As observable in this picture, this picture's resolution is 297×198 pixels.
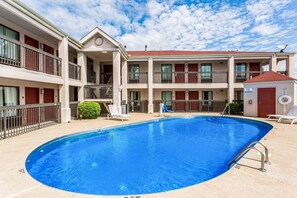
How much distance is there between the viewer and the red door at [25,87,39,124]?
10.9 m

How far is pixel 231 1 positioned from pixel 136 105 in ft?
48.4

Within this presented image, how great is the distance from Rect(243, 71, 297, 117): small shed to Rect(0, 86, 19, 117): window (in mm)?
18796

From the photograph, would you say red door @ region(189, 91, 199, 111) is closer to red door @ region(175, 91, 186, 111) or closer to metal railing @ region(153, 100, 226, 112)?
metal railing @ region(153, 100, 226, 112)

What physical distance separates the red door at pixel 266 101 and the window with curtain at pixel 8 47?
1917cm

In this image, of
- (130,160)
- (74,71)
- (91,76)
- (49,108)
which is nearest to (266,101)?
(130,160)

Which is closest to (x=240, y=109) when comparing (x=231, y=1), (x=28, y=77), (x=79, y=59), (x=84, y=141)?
(x=231, y=1)

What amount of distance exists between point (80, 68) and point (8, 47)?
5956 mm

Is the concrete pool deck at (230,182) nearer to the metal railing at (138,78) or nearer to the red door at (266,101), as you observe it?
the red door at (266,101)

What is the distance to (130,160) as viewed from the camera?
6.04 metres

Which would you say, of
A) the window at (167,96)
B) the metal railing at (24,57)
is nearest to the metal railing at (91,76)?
the metal railing at (24,57)

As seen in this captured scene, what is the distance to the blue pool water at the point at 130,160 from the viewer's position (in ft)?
14.3

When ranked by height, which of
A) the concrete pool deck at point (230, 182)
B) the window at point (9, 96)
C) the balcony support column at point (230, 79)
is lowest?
the concrete pool deck at point (230, 182)

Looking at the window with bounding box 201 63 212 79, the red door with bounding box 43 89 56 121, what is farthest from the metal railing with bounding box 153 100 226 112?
the red door with bounding box 43 89 56 121

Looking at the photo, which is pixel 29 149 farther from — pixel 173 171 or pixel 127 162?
pixel 173 171
